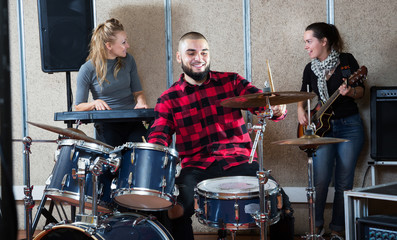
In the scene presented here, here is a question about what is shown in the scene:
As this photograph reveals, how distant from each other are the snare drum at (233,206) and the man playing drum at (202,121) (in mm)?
448

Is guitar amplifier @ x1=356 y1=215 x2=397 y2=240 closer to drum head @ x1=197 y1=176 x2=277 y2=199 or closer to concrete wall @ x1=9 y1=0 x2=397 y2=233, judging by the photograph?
drum head @ x1=197 y1=176 x2=277 y2=199

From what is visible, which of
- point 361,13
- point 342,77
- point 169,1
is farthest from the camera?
point 169,1

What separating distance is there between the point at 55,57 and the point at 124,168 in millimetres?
1504

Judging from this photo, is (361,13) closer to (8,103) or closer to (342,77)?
(342,77)

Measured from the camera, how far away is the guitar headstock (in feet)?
9.03

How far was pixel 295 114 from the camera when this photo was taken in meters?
3.43

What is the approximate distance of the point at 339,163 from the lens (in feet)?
10.0

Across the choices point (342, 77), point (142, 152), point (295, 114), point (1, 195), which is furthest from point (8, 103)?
point (295, 114)

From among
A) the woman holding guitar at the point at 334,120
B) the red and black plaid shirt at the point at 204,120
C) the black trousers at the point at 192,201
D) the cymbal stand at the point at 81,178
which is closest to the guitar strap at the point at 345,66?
the woman holding guitar at the point at 334,120

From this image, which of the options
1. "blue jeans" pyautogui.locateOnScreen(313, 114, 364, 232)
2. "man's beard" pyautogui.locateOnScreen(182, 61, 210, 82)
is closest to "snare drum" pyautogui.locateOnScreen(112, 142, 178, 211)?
"man's beard" pyautogui.locateOnScreen(182, 61, 210, 82)

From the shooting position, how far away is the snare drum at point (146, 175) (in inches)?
76.4

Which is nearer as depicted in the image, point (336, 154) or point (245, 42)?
point (336, 154)

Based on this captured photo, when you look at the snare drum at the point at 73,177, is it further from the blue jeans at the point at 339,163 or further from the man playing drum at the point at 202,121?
the blue jeans at the point at 339,163

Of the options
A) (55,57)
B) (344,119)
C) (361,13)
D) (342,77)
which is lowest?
(344,119)
